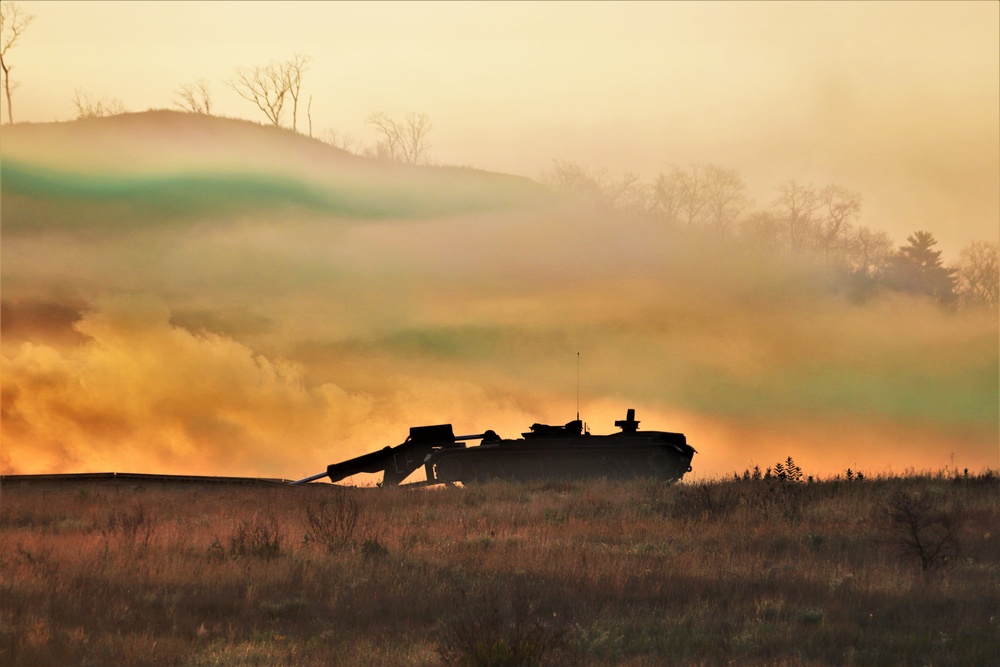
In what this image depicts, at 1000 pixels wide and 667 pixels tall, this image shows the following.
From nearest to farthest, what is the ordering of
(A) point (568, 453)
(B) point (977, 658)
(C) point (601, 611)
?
(B) point (977, 658) → (C) point (601, 611) → (A) point (568, 453)

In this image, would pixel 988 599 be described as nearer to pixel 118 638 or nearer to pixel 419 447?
pixel 118 638

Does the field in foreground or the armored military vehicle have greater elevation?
the armored military vehicle

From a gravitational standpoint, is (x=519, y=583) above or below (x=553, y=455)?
below

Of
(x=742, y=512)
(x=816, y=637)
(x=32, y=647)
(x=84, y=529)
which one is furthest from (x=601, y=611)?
(x=84, y=529)

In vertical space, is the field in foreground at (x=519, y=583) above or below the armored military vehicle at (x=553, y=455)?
below

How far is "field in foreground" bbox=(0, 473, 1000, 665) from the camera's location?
36.2ft

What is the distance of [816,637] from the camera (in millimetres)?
11570

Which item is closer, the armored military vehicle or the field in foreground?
the field in foreground

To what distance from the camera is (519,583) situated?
14273 millimetres

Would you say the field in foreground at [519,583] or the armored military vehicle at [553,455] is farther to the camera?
the armored military vehicle at [553,455]

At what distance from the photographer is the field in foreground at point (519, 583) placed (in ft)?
36.2

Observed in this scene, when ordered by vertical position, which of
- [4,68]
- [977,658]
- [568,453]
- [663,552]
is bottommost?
[977,658]

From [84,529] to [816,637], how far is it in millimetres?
14636

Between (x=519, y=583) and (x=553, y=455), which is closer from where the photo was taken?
(x=519, y=583)
